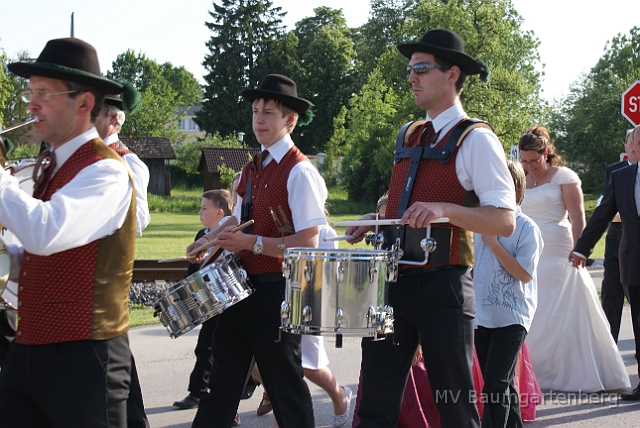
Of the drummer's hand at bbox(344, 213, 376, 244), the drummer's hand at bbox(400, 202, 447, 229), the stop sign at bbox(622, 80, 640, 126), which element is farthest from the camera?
the stop sign at bbox(622, 80, 640, 126)

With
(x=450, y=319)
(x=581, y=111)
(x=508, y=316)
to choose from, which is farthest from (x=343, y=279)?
(x=581, y=111)

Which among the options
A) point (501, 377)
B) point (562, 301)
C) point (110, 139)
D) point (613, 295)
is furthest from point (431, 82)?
point (613, 295)

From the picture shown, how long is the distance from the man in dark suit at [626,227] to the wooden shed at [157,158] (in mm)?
58608

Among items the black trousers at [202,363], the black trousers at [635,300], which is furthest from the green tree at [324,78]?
the black trousers at [202,363]

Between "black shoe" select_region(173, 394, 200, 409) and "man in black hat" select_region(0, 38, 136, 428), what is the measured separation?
10.9ft

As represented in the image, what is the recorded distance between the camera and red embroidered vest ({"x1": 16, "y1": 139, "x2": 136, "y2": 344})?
3.25m

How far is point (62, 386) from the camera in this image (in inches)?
127

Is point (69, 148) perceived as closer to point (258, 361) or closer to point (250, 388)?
point (258, 361)

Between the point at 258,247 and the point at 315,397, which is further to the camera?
the point at 315,397

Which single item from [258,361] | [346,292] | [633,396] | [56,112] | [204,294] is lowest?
[633,396]

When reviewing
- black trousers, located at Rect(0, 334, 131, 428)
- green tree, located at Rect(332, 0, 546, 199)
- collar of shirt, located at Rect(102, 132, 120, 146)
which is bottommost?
black trousers, located at Rect(0, 334, 131, 428)

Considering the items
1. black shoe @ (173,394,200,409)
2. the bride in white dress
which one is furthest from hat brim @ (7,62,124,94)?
the bride in white dress

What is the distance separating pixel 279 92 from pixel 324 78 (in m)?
76.8

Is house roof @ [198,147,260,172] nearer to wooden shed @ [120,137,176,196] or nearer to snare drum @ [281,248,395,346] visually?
wooden shed @ [120,137,176,196]
